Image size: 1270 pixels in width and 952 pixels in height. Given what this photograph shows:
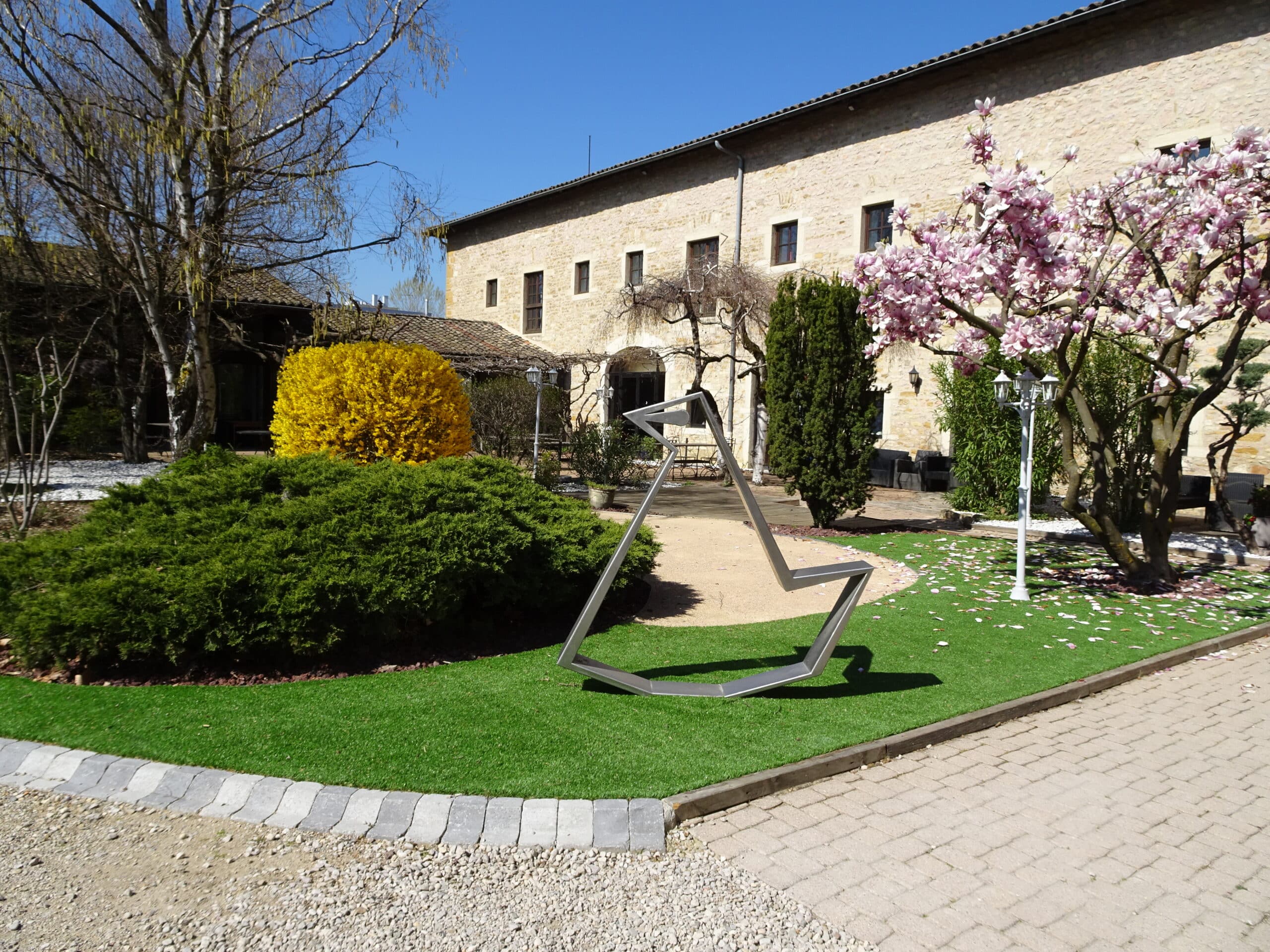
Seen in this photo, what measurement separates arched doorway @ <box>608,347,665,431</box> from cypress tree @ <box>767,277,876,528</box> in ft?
36.2

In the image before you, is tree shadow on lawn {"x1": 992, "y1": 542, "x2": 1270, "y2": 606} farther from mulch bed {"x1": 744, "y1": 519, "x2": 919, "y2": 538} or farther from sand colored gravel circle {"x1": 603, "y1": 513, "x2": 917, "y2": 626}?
mulch bed {"x1": 744, "y1": 519, "x2": 919, "y2": 538}

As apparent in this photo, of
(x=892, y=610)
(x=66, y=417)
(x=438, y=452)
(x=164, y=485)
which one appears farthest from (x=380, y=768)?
(x=66, y=417)

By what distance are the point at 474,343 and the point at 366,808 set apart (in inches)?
949

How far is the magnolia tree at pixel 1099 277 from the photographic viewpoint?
6.95 meters

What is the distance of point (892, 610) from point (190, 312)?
28.2 feet

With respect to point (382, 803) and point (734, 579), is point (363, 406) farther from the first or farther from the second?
point (382, 803)

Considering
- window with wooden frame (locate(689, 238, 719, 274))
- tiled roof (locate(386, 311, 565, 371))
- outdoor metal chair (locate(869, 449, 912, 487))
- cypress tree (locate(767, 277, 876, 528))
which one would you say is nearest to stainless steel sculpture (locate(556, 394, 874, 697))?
cypress tree (locate(767, 277, 876, 528))

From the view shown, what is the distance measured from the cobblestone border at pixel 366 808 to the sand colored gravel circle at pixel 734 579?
10.1ft

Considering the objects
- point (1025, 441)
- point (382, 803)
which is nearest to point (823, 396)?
point (1025, 441)

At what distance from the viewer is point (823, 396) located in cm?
1154

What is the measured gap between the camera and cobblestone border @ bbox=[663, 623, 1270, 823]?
3.59 m

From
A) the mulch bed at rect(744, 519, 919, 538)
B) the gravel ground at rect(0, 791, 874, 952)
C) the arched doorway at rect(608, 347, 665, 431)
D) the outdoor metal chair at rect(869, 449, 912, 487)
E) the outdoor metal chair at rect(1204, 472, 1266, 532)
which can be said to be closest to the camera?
the gravel ground at rect(0, 791, 874, 952)

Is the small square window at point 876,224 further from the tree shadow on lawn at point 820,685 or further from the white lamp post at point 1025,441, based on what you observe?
the tree shadow on lawn at point 820,685

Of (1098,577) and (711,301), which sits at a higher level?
(711,301)
